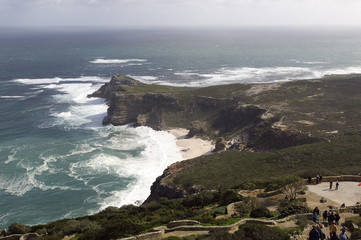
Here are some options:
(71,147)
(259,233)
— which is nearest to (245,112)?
(71,147)

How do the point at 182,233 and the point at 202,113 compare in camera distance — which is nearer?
the point at 182,233

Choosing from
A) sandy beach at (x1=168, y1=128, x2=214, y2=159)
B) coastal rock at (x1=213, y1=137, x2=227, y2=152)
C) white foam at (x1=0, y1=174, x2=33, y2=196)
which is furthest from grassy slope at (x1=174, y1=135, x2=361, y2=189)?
white foam at (x1=0, y1=174, x2=33, y2=196)

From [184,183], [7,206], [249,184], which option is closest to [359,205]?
[249,184]

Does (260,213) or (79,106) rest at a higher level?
(260,213)

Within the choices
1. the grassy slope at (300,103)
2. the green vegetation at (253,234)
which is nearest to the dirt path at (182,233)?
the green vegetation at (253,234)

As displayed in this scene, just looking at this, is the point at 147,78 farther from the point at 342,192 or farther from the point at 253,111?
the point at 342,192

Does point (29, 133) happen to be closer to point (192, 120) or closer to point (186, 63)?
point (192, 120)

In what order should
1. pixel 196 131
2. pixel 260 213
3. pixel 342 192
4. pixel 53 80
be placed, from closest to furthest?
pixel 260 213 → pixel 342 192 → pixel 196 131 → pixel 53 80

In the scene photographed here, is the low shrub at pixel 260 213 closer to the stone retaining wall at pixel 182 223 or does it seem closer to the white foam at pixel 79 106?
the stone retaining wall at pixel 182 223
